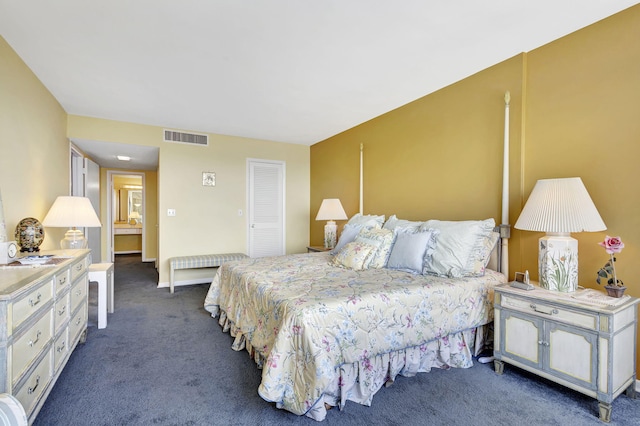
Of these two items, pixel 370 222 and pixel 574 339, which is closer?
pixel 574 339

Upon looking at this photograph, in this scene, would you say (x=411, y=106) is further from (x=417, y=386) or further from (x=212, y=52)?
(x=417, y=386)

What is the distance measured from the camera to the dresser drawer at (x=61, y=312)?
189 centimetres

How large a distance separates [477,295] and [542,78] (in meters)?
1.81

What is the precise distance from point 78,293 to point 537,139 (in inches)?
154

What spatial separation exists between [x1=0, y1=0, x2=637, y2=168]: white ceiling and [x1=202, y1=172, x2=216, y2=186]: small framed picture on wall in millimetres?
1436

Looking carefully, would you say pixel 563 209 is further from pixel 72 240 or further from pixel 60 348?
pixel 72 240

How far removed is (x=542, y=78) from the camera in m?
2.45

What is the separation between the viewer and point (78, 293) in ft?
8.04

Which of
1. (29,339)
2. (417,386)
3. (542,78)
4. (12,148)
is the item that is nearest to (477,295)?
(417,386)

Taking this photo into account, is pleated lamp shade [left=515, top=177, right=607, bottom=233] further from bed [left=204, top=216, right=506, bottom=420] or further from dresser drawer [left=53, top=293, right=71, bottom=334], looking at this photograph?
dresser drawer [left=53, top=293, right=71, bottom=334]

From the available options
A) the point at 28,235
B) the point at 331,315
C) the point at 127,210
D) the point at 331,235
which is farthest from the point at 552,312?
the point at 127,210

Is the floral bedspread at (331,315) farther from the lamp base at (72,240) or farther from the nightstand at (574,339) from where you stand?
the lamp base at (72,240)

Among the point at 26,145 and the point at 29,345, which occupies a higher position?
Result: the point at 26,145

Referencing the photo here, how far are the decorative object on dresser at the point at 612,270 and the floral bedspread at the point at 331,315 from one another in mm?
674
